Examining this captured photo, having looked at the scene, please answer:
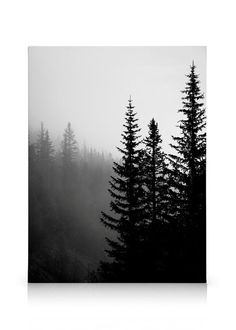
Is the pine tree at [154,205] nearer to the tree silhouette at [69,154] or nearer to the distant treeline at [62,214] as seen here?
the distant treeline at [62,214]

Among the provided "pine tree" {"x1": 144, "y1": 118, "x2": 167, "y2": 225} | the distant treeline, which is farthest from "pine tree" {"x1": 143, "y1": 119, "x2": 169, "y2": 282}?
the distant treeline

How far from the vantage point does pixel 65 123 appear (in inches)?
392

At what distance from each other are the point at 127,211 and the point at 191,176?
1094 millimetres

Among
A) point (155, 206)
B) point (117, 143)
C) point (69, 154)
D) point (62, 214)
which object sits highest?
point (117, 143)

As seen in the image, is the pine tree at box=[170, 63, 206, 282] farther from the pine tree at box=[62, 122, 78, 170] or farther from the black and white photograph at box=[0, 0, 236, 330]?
the pine tree at box=[62, 122, 78, 170]

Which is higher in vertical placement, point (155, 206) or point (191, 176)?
point (191, 176)

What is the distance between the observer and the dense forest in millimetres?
9891

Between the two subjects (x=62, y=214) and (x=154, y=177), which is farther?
(x=154, y=177)

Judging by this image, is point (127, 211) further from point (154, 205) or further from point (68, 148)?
point (68, 148)

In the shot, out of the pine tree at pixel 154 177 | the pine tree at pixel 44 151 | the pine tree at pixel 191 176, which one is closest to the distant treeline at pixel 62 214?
the pine tree at pixel 44 151

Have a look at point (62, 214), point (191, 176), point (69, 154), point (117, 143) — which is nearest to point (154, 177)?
point (191, 176)

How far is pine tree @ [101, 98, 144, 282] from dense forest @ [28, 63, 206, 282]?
15 mm

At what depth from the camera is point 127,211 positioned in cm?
995
